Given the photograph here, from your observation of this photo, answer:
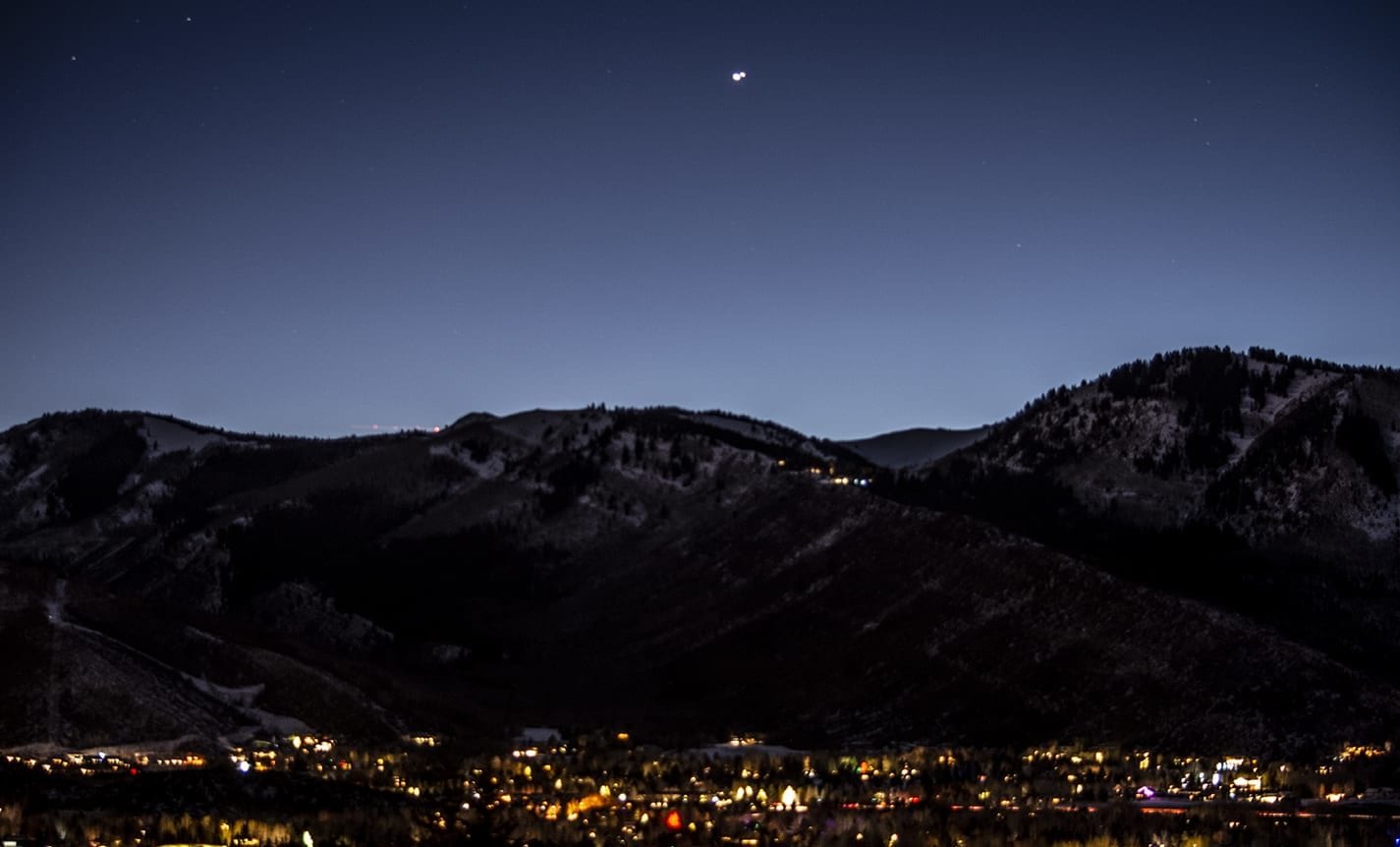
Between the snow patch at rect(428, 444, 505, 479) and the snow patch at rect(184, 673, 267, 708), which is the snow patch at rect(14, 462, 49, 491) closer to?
the snow patch at rect(428, 444, 505, 479)

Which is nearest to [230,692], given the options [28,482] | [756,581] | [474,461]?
[756,581]

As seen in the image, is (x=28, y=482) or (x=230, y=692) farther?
(x=28, y=482)

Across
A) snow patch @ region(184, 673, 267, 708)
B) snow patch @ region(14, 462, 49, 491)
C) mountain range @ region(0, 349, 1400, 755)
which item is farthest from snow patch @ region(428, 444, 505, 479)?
snow patch @ region(184, 673, 267, 708)

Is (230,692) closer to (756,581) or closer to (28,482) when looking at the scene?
(756,581)

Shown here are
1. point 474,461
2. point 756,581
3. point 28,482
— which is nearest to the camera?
point 756,581

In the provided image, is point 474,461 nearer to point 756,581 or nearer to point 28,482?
point 28,482

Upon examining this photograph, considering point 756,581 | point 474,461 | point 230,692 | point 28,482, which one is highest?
point 474,461

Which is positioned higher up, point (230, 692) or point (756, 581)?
point (756, 581)

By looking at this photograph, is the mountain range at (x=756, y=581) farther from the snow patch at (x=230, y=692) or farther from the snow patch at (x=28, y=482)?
the snow patch at (x=28, y=482)

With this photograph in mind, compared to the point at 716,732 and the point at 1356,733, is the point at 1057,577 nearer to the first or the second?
the point at 716,732

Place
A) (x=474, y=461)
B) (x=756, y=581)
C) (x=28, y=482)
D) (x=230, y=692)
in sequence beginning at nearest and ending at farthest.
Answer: (x=230, y=692) < (x=756, y=581) < (x=474, y=461) < (x=28, y=482)
